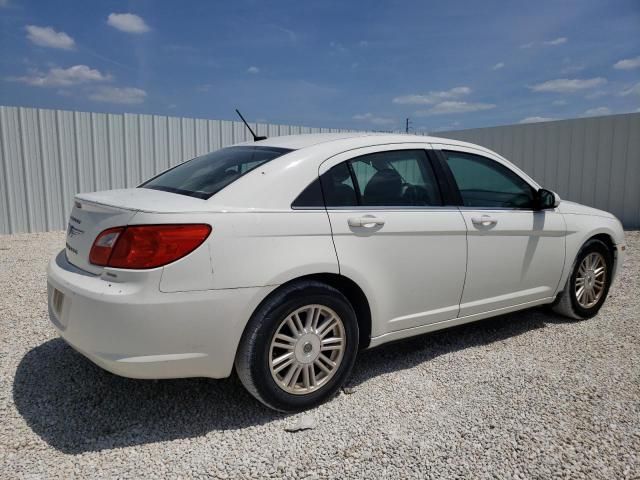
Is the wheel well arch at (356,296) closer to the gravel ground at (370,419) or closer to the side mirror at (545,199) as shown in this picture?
the gravel ground at (370,419)

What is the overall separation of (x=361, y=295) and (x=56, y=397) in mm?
1939

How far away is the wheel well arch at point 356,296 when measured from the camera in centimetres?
281

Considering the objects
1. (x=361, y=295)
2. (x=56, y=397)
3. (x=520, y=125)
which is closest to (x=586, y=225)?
(x=361, y=295)

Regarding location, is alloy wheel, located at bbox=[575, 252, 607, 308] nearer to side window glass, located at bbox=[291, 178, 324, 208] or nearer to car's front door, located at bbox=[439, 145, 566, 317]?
car's front door, located at bbox=[439, 145, 566, 317]

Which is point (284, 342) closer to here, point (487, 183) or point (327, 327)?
point (327, 327)

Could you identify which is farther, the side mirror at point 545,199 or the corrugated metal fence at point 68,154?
the corrugated metal fence at point 68,154

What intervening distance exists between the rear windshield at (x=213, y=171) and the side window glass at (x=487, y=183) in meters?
1.36

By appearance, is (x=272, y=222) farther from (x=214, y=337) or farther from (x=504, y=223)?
(x=504, y=223)

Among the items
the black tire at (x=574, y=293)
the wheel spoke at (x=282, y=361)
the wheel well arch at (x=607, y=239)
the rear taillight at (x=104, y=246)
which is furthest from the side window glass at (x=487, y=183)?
the rear taillight at (x=104, y=246)

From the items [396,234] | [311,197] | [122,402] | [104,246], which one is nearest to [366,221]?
[396,234]

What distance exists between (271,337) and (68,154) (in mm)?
8240

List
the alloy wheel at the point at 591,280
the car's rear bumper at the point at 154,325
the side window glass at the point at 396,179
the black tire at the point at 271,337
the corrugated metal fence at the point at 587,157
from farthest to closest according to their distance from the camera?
1. the corrugated metal fence at the point at 587,157
2. the alloy wheel at the point at 591,280
3. the side window glass at the point at 396,179
4. the black tire at the point at 271,337
5. the car's rear bumper at the point at 154,325

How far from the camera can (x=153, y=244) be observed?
2.32 metres

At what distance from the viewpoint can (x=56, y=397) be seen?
9.66 ft
